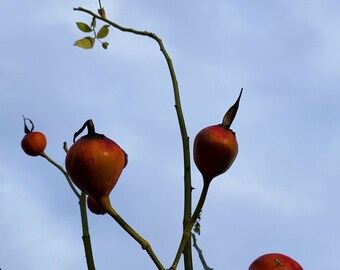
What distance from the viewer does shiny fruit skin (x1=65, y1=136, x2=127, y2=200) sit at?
1.00m

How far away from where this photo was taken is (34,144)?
2.64 metres

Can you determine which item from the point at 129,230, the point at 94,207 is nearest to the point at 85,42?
the point at 94,207

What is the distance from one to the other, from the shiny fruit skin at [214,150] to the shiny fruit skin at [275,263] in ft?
0.63

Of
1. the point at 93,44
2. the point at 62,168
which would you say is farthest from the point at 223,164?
the point at 62,168

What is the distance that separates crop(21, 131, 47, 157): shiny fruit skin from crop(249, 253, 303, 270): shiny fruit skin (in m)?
1.59

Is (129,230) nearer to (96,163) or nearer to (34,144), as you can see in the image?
(96,163)

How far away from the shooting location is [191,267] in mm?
1173

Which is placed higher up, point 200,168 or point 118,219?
point 200,168

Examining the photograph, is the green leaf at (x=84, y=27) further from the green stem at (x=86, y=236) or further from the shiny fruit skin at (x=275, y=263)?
the shiny fruit skin at (x=275, y=263)

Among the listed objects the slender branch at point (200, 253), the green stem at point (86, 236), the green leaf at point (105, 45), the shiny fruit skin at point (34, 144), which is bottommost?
the slender branch at point (200, 253)

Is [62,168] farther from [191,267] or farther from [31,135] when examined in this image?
[191,267]

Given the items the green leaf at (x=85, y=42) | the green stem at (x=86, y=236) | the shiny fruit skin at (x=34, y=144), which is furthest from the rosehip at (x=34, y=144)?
the green leaf at (x=85, y=42)

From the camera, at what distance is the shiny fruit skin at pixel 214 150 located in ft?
3.57

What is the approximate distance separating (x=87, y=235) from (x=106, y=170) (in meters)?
0.82
